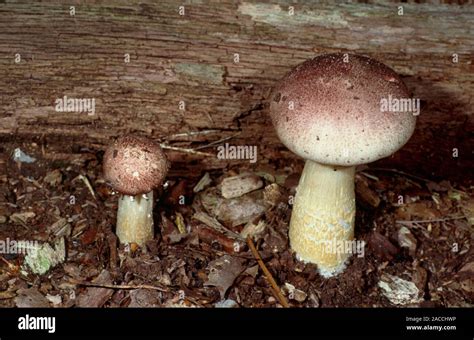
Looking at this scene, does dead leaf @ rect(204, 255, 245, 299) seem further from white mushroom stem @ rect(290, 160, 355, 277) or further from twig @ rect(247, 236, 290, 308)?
white mushroom stem @ rect(290, 160, 355, 277)

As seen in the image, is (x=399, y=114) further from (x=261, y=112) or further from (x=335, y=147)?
(x=261, y=112)

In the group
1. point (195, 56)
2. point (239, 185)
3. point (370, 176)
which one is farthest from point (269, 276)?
point (195, 56)

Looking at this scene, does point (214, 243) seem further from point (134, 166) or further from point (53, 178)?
point (53, 178)

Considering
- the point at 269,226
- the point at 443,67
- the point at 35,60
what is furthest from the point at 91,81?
the point at 443,67

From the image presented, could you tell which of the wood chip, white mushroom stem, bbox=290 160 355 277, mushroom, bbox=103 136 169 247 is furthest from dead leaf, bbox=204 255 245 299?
mushroom, bbox=103 136 169 247

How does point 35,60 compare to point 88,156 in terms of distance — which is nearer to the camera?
point 35,60
